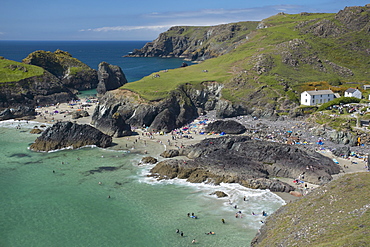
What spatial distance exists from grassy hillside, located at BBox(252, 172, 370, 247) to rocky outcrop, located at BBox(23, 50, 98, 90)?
116818 mm

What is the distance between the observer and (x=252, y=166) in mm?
56781

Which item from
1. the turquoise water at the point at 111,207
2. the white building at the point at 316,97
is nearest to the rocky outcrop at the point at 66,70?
the turquoise water at the point at 111,207

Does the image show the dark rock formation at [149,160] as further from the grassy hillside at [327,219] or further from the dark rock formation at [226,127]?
the grassy hillside at [327,219]

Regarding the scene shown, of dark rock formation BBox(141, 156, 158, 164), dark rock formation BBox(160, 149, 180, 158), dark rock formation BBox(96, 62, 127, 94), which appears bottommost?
dark rock formation BBox(141, 156, 158, 164)

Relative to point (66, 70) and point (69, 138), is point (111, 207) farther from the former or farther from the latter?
point (66, 70)

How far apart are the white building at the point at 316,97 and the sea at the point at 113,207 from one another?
49.5m

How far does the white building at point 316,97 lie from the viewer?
3563 inches

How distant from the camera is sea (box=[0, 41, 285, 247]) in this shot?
39.4 metres

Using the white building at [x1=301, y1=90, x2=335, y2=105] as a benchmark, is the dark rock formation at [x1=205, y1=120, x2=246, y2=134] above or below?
below

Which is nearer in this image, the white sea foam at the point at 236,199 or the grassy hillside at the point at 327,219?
the grassy hillside at the point at 327,219

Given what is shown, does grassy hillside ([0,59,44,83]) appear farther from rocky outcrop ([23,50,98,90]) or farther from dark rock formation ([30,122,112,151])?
dark rock formation ([30,122,112,151])

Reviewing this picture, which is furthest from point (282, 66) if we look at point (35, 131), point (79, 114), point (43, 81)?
point (43, 81)

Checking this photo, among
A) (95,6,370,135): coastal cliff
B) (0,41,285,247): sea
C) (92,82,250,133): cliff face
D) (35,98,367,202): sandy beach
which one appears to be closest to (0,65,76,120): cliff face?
(35,98,367,202): sandy beach

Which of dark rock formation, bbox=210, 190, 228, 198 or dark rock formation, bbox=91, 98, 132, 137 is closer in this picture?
dark rock formation, bbox=210, 190, 228, 198
